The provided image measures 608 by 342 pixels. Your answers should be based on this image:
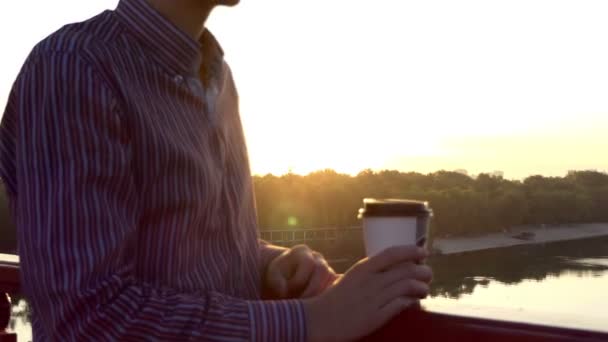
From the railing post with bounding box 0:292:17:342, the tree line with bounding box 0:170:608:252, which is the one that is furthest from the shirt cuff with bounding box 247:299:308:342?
the tree line with bounding box 0:170:608:252

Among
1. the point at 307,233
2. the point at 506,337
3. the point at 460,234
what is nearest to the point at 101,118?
the point at 506,337

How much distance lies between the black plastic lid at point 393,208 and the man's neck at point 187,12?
0.35 metres

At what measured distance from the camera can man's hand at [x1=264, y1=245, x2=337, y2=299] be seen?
0.89 metres

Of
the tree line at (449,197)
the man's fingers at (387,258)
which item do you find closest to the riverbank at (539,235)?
the tree line at (449,197)

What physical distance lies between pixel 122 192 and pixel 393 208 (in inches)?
11.1

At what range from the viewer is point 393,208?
0.71m

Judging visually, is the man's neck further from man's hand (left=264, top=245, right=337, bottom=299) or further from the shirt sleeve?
man's hand (left=264, top=245, right=337, bottom=299)

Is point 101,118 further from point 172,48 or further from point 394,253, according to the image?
point 394,253

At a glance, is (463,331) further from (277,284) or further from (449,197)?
(449,197)

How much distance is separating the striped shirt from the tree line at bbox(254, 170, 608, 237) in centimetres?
3012

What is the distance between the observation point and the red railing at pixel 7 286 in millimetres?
1378

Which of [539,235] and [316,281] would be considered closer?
[316,281]

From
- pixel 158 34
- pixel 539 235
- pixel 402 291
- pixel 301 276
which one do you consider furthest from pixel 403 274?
pixel 539 235

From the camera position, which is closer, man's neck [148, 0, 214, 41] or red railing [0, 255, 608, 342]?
red railing [0, 255, 608, 342]
